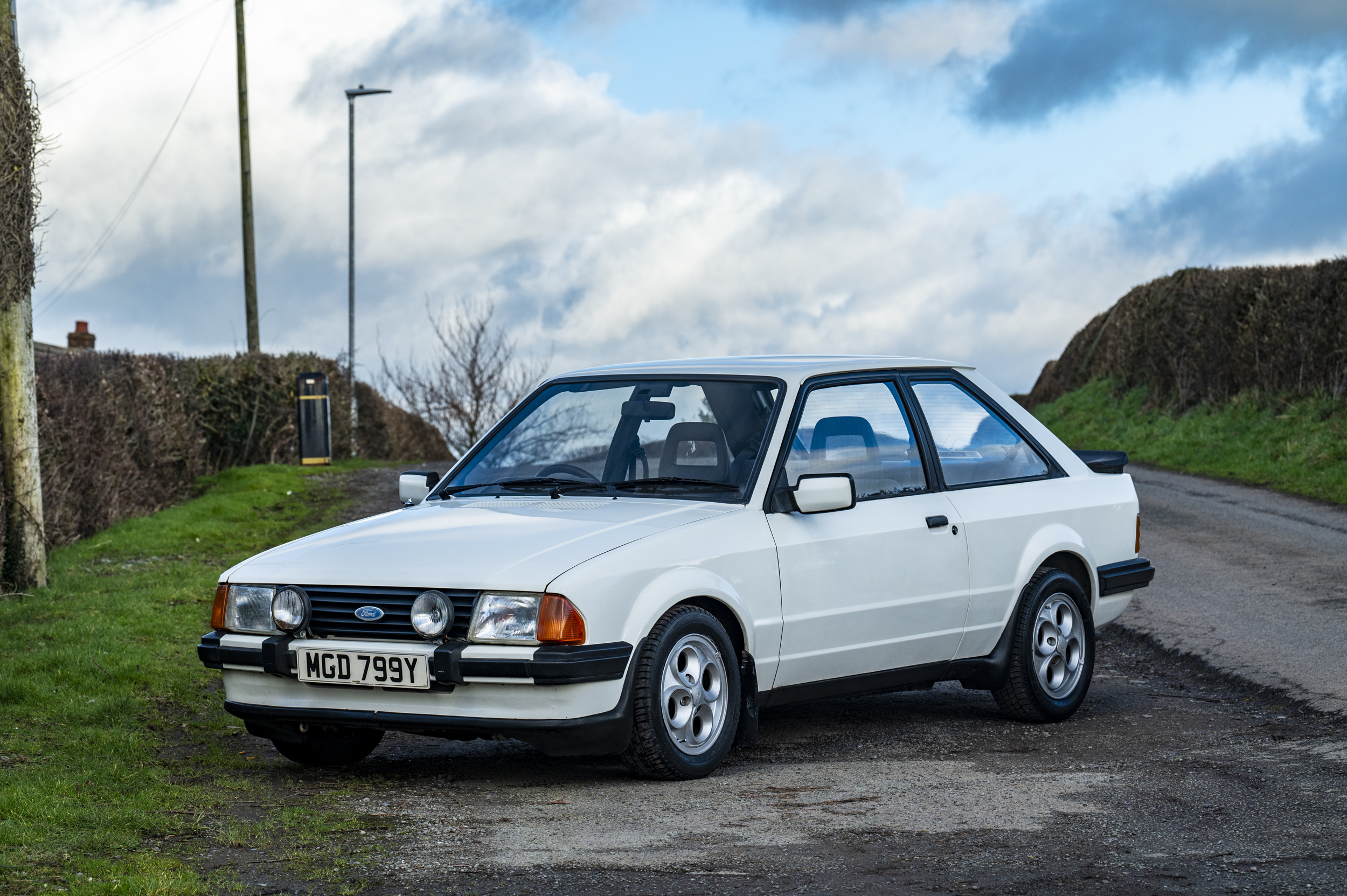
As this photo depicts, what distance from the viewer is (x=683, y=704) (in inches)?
233

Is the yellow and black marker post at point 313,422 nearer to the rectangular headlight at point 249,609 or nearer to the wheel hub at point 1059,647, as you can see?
the wheel hub at point 1059,647

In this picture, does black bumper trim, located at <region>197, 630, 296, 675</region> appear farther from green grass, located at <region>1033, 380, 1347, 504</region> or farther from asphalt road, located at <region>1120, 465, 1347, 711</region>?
green grass, located at <region>1033, 380, 1347, 504</region>

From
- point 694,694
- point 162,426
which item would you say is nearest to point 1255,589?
point 694,694

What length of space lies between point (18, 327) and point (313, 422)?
13.4 meters

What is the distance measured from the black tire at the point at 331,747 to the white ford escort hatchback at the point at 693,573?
0.04 feet

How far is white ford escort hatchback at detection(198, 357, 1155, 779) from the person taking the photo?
5.60m

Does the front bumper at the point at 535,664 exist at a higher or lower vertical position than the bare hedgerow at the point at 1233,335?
lower

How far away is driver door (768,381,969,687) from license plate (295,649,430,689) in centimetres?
161

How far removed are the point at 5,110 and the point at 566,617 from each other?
8.50 m

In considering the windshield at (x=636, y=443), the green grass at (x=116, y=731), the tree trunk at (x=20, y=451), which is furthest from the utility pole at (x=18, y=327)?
the windshield at (x=636, y=443)

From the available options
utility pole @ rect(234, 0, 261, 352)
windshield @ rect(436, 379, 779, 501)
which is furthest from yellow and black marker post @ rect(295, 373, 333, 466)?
windshield @ rect(436, 379, 779, 501)

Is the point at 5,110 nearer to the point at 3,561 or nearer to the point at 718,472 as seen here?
the point at 3,561

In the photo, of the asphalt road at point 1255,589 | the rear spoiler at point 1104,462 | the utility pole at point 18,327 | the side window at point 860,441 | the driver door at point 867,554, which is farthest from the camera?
the utility pole at point 18,327

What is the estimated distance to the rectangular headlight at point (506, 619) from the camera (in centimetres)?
551
